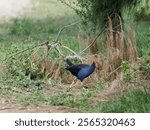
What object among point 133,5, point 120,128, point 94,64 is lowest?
point 120,128

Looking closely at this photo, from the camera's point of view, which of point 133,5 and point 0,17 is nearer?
point 133,5

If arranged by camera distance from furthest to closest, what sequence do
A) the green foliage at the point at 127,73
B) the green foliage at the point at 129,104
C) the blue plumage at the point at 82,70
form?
the blue plumage at the point at 82,70 < the green foliage at the point at 127,73 < the green foliage at the point at 129,104

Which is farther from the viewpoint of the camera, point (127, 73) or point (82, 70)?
point (82, 70)

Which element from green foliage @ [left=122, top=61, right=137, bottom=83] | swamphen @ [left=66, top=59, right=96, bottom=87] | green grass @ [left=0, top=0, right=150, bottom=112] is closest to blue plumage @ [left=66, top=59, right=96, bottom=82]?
swamphen @ [left=66, top=59, right=96, bottom=87]

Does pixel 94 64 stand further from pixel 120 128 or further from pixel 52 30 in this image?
pixel 52 30

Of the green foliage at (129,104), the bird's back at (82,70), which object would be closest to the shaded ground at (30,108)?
the green foliage at (129,104)

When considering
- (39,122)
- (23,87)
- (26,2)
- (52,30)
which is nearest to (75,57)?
(23,87)

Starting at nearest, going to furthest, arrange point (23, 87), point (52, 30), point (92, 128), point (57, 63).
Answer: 1. point (92, 128)
2. point (23, 87)
3. point (57, 63)
4. point (52, 30)

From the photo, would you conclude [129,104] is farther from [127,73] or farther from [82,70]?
[82,70]

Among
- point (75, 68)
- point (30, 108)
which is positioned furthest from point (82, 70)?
point (30, 108)

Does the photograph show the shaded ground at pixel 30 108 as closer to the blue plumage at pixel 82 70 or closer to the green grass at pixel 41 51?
the green grass at pixel 41 51

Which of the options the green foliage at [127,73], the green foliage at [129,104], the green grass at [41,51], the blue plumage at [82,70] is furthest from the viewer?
the blue plumage at [82,70]

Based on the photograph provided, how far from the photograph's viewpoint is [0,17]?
1209cm

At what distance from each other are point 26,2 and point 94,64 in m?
5.52
